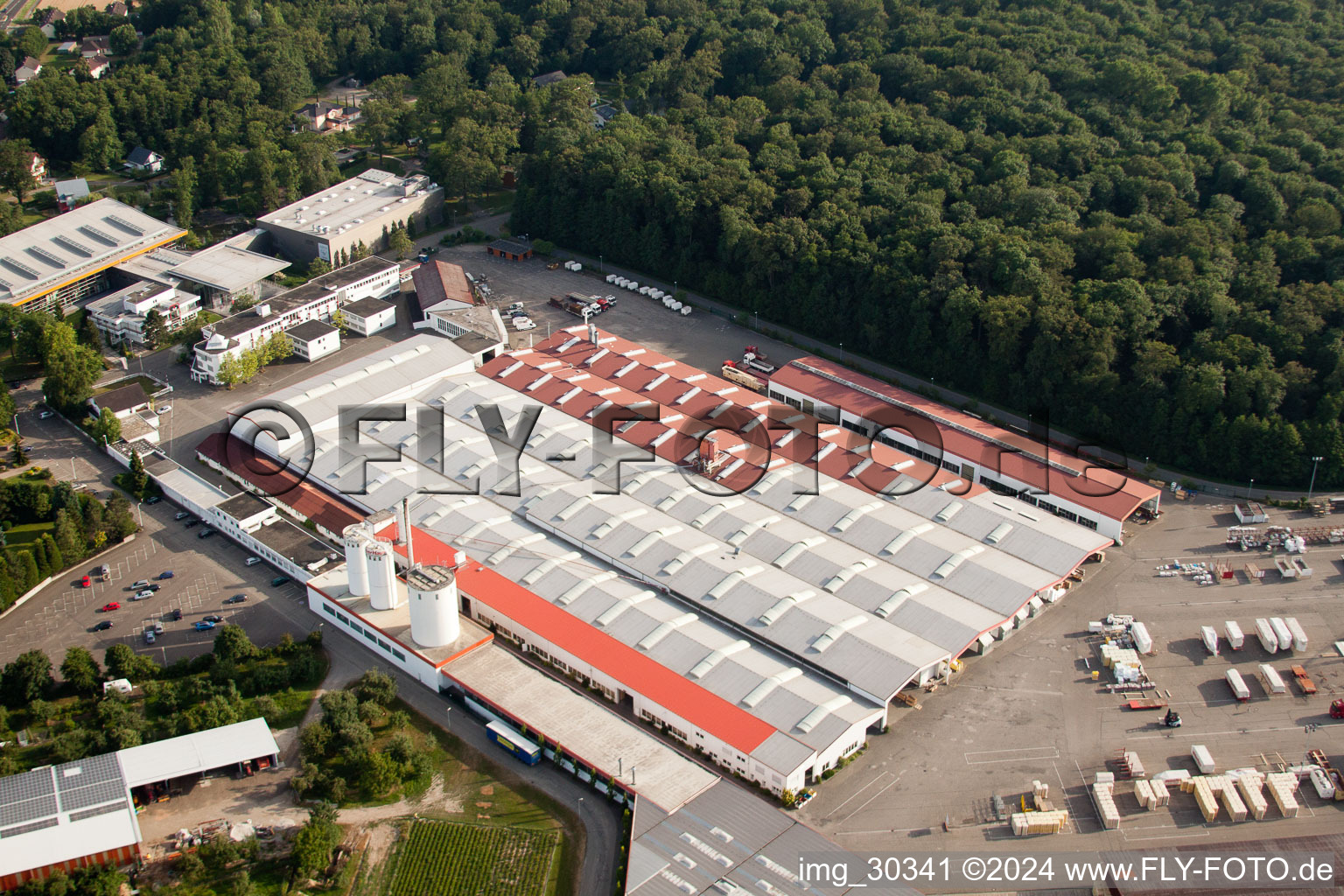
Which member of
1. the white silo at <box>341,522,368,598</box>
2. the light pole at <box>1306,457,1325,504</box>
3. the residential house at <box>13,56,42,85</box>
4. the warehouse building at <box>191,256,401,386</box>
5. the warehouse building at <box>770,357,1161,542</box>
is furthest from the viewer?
the residential house at <box>13,56,42,85</box>

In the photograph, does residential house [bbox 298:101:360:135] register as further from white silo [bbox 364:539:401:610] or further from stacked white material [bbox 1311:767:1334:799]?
stacked white material [bbox 1311:767:1334:799]

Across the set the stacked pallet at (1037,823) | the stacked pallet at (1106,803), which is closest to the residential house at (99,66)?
the stacked pallet at (1037,823)

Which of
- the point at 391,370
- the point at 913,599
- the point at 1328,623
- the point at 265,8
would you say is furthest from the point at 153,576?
the point at 265,8

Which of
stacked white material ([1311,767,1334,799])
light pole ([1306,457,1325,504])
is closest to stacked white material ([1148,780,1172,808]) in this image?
stacked white material ([1311,767,1334,799])

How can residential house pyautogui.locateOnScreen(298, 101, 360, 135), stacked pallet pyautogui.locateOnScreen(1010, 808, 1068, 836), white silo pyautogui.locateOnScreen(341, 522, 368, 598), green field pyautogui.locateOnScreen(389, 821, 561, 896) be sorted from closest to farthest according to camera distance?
green field pyautogui.locateOnScreen(389, 821, 561, 896), stacked pallet pyautogui.locateOnScreen(1010, 808, 1068, 836), white silo pyautogui.locateOnScreen(341, 522, 368, 598), residential house pyautogui.locateOnScreen(298, 101, 360, 135)

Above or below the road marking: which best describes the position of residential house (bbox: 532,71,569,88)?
above

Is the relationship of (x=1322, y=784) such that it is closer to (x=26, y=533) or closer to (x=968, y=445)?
(x=968, y=445)
